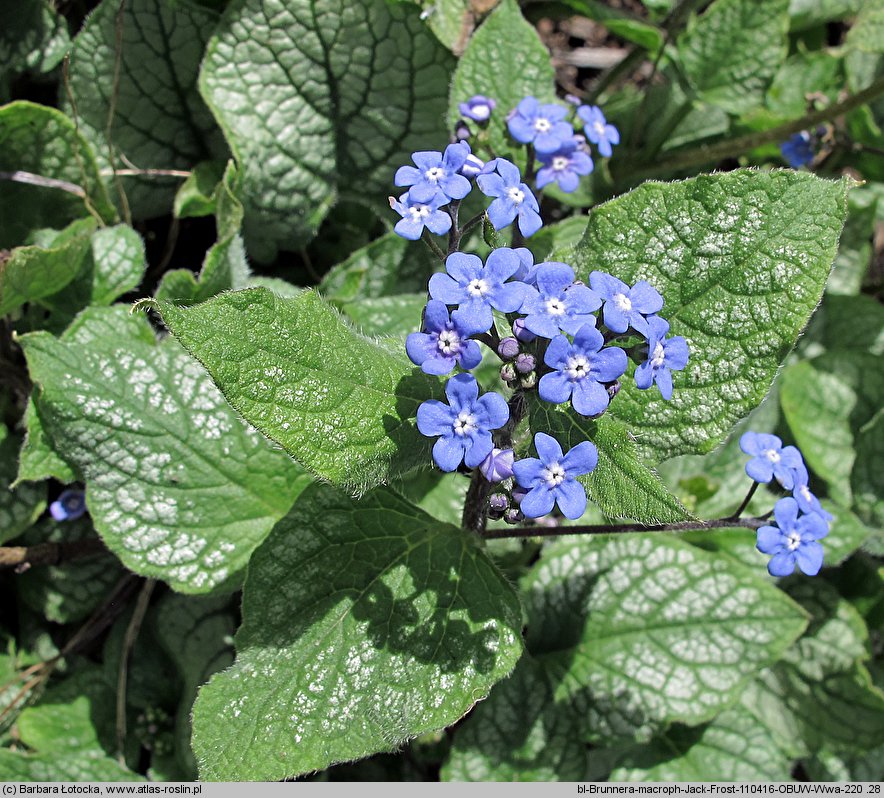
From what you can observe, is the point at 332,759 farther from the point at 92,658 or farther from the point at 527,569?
the point at 92,658

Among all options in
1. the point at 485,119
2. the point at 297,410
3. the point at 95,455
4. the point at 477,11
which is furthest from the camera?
the point at 477,11

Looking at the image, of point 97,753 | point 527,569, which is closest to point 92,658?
point 97,753

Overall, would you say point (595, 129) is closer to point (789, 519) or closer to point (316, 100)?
point (316, 100)

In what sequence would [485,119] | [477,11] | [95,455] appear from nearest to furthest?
[95,455] < [485,119] < [477,11]

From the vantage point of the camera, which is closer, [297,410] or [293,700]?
[297,410]

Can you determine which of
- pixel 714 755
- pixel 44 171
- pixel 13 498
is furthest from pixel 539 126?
pixel 714 755

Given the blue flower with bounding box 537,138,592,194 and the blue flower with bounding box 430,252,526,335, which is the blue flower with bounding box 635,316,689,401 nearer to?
the blue flower with bounding box 430,252,526,335

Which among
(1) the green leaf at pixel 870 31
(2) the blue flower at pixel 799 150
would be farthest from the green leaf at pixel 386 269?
(1) the green leaf at pixel 870 31

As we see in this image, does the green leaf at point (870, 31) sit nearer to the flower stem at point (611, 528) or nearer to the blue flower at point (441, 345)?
the flower stem at point (611, 528)
